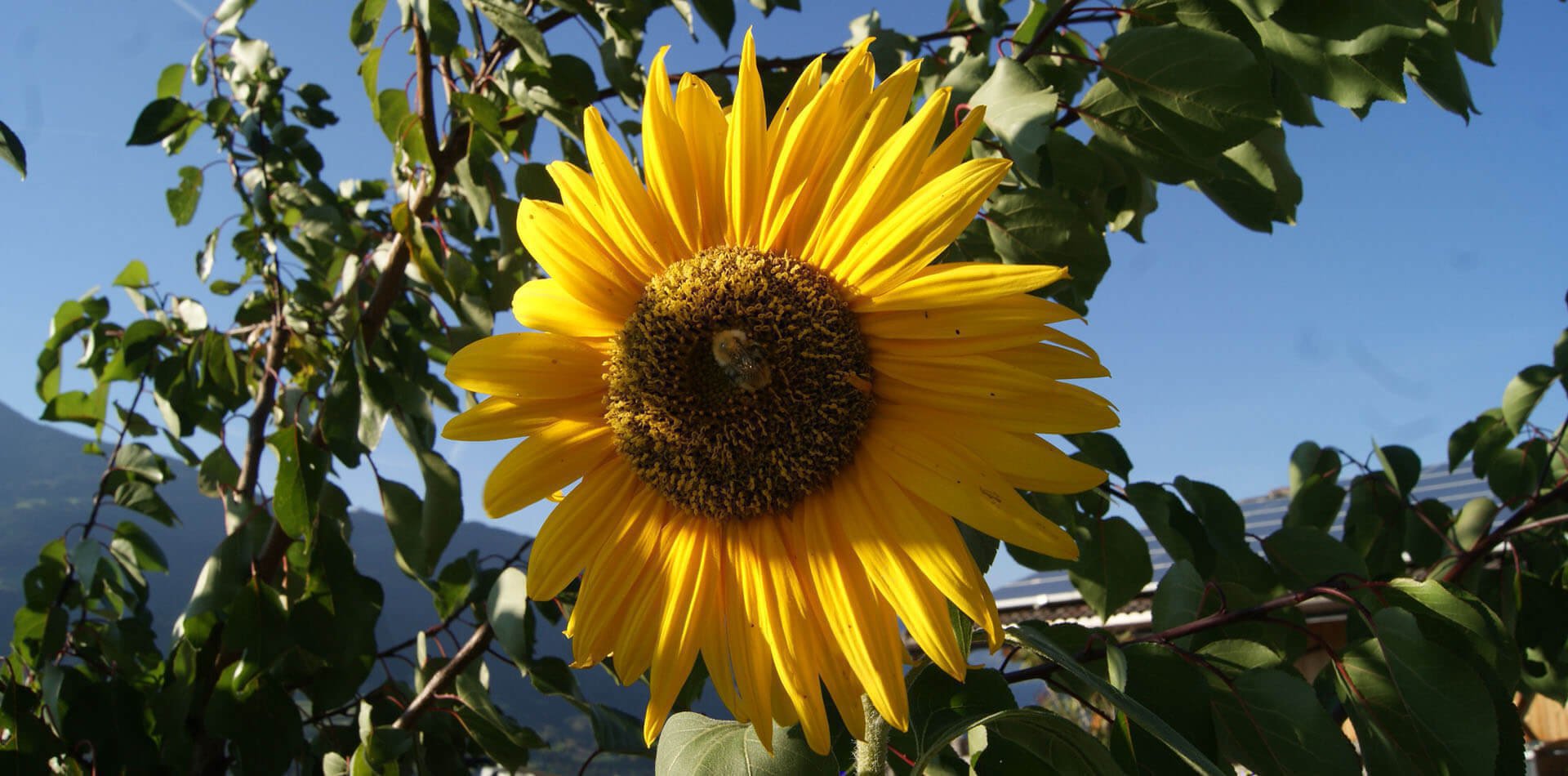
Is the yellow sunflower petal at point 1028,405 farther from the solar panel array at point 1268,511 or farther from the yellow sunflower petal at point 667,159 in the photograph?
the solar panel array at point 1268,511

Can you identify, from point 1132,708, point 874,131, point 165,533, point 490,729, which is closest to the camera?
point 1132,708

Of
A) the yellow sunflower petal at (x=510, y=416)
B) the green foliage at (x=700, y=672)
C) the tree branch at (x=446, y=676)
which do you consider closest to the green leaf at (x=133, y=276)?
the green foliage at (x=700, y=672)

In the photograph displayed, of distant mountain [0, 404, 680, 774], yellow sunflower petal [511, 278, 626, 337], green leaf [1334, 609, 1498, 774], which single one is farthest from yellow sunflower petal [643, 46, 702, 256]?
distant mountain [0, 404, 680, 774]

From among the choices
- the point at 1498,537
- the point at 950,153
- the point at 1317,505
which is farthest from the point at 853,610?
the point at 1317,505

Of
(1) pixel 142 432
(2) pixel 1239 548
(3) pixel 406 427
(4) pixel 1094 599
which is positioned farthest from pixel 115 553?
(2) pixel 1239 548

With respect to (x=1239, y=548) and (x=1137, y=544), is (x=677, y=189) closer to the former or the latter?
(x=1137, y=544)

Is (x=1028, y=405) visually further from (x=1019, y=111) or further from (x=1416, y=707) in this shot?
(x=1416, y=707)

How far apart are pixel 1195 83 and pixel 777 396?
21.0 inches

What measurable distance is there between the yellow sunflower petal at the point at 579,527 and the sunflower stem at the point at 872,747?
0.29 meters

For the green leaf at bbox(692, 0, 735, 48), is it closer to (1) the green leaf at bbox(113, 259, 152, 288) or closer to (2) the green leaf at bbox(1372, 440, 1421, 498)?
(2) the green leaf at bbox(1372, 440, 1421, 498)

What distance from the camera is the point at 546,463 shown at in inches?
36.5

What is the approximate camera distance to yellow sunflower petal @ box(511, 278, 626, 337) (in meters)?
0.91

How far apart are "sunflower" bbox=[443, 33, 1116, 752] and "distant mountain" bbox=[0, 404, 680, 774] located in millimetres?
2506

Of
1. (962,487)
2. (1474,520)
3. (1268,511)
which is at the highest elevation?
(962,487)
